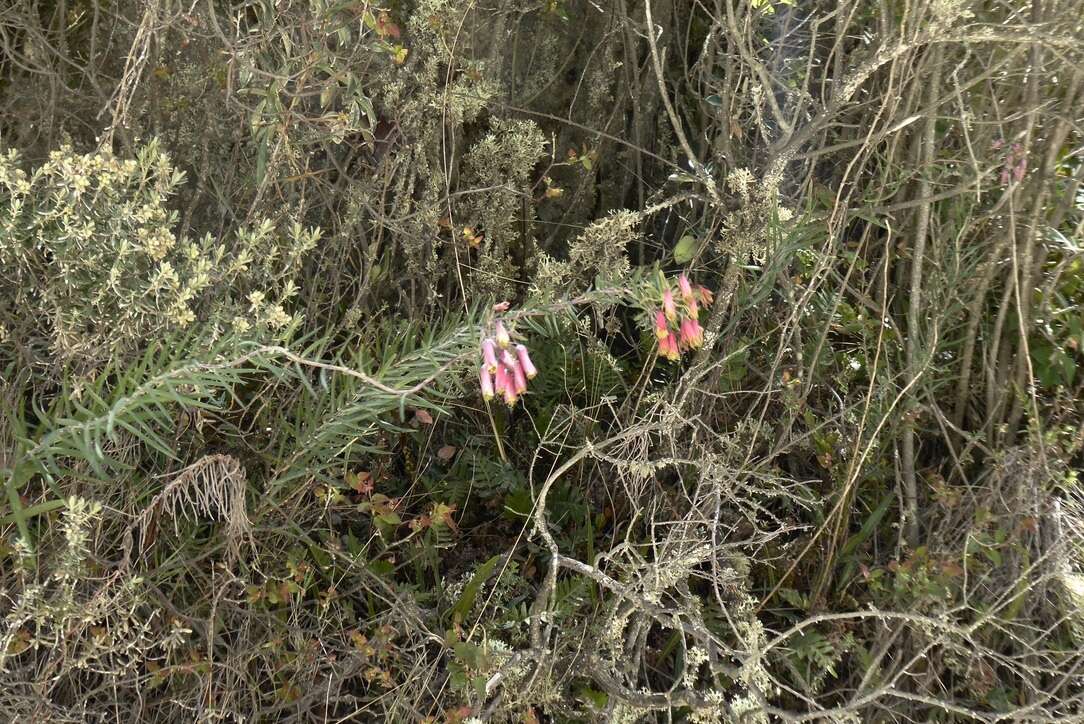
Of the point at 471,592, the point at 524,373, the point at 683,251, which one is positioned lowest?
the point at 471,592

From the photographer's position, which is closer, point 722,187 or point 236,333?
point 236,333

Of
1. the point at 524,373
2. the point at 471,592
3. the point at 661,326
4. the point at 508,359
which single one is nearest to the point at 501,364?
the point at 508,359

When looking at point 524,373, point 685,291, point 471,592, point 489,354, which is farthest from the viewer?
point 524,373

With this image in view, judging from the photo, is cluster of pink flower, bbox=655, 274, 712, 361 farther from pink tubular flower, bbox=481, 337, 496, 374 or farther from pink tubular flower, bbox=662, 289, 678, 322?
pink tubular flower, bbox=481, 337, 496, 374

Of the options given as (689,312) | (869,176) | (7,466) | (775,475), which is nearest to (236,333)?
(7,466)

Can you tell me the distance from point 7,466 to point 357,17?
1098mm

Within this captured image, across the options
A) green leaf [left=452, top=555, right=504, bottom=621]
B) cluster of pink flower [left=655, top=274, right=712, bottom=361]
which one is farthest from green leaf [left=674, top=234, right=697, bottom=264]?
green leaf [left=452, top=555, right=504, bottom=621]

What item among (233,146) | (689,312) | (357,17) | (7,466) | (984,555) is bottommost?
(984,555)

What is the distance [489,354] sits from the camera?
5.33ft

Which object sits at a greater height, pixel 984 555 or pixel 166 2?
pixel 166 2

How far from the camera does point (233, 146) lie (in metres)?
2.33

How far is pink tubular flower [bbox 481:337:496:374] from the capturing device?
162 cm

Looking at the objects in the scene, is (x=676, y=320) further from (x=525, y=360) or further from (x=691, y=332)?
(x=525, y=360)

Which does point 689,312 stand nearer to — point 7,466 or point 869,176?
point 869,176
